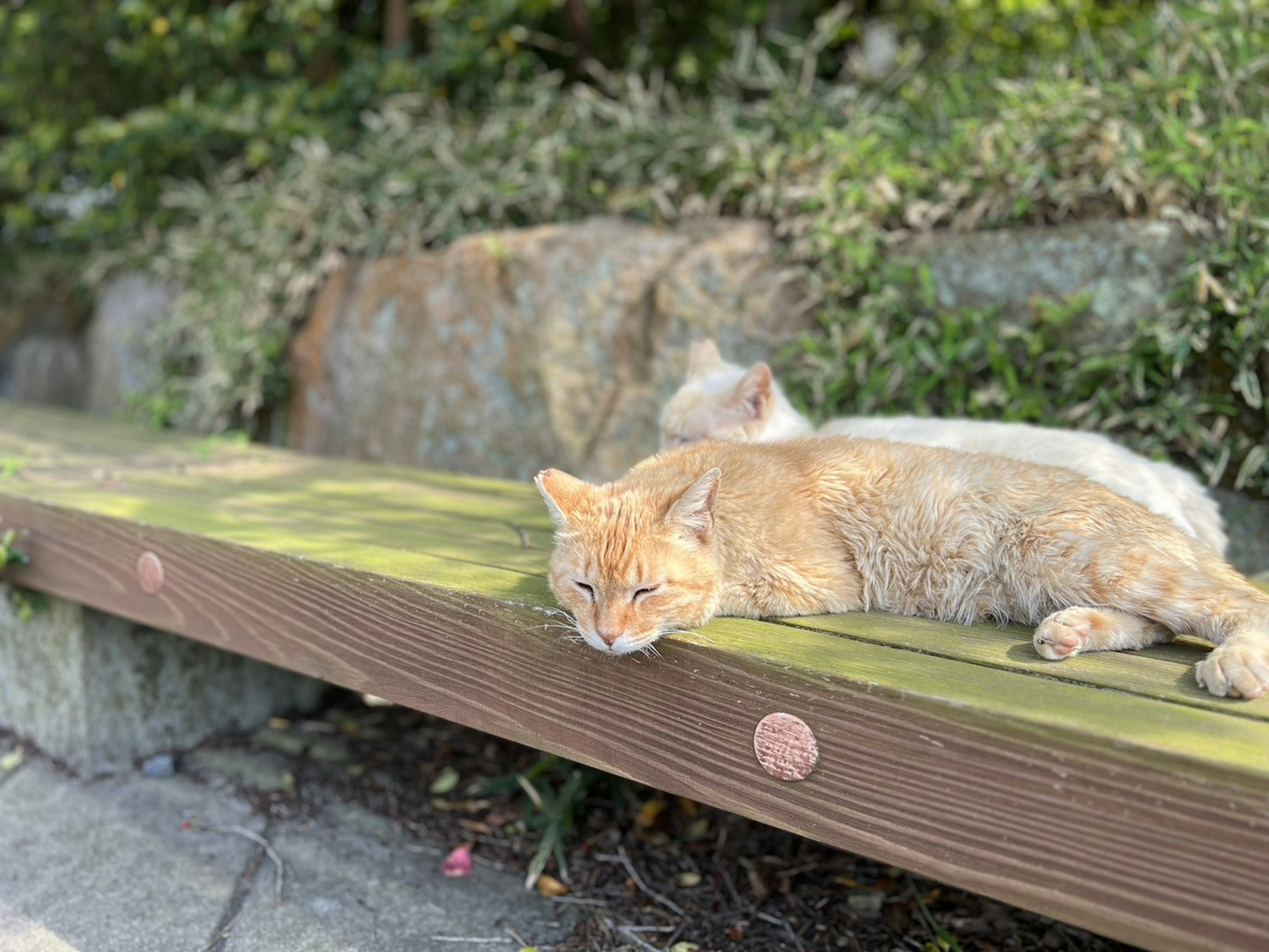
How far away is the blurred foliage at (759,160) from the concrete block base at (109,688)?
7.29 feet

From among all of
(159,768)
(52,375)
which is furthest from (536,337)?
(52,375)

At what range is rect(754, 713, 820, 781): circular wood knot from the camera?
4.98 feet

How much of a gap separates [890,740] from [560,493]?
2.55 ft

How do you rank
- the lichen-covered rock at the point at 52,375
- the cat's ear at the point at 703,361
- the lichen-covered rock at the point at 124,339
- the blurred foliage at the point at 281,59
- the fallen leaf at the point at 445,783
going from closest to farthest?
1. the fallen leaf at the point at 445,783
2. the cat's ear at the point at 703,361
3. the blurred foliage at the point at 281,59
4. the lichen-covered rock at the point at 124,339
5. the lichen-covered rock at the point at 52,375

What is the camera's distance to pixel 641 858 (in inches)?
102

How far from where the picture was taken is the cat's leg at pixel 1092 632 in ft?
5.16

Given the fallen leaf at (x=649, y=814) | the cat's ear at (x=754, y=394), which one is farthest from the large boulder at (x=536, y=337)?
the fallen leaf at (x=649, y=814)

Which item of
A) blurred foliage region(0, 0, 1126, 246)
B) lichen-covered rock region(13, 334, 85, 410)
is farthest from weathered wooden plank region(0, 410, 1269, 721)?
lichen-covered rock region(13, 334, 85, 410)

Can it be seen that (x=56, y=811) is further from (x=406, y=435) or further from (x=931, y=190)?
(x=931, y=190)

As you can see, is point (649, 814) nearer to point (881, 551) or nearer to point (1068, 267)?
point (881, 551)

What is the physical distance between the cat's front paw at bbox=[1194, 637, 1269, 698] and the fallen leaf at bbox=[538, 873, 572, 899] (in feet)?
5.22

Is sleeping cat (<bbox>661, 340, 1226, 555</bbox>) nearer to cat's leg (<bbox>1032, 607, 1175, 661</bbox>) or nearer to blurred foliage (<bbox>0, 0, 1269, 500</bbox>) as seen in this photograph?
cat's leg (<bbox>1032, 607, 1175, 661</bbox>)

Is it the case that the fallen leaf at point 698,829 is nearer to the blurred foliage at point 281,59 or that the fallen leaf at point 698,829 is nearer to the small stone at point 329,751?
the small stone at point 329,751

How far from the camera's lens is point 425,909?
2.29 meters
